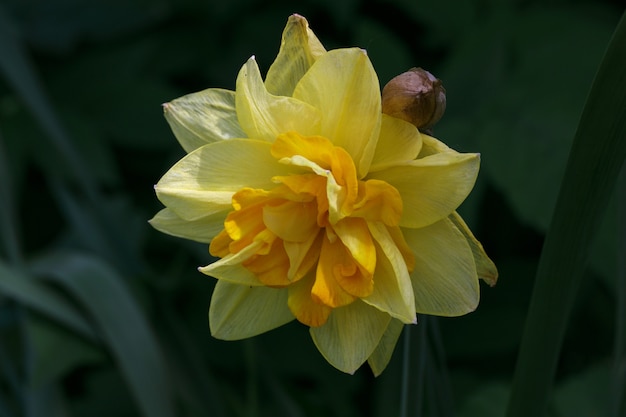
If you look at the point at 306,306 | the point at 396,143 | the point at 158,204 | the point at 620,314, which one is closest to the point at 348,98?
the point at 396,143

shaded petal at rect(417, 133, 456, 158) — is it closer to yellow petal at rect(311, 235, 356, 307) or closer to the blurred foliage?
yellow petal at rect(311, 235, 356, 307)

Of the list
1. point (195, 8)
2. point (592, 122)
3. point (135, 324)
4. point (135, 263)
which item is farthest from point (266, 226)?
point (195, 8)

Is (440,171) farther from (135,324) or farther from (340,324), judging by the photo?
(135,324)

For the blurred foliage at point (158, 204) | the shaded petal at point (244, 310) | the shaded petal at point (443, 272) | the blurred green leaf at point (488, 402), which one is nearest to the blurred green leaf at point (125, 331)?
the blurred foliage at point (158, 204)

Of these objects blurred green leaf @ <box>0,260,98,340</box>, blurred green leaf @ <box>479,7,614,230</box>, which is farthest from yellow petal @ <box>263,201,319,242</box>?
blurred green leaf @ <box>0,260,98,340</box>

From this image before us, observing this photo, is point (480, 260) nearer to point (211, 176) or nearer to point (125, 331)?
point (211, 176)
